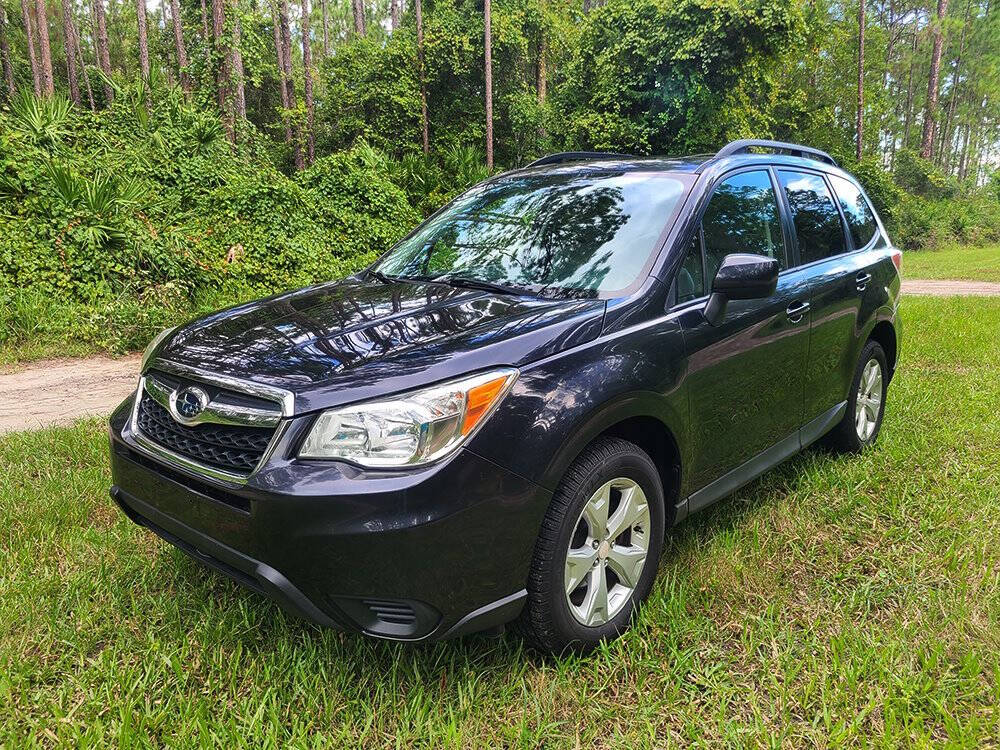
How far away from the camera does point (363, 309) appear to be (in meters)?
2.59

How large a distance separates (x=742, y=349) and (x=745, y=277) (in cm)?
39

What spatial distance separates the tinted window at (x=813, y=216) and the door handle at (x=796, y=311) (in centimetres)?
29

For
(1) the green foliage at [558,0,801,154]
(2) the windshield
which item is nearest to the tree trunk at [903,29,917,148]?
(1) the green foliage at [558,0,801,154]

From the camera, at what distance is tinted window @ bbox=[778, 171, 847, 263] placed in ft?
11.5

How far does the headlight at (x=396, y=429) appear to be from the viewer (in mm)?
1863

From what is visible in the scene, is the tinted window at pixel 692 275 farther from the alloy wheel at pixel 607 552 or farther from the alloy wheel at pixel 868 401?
the alloy wheel at pixel 868 401

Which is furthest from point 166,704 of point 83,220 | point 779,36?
point 779,36

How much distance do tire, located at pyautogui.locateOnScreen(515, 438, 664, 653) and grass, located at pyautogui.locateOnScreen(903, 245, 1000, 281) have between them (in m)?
16.5

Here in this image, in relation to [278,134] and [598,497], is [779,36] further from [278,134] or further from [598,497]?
[598,497]

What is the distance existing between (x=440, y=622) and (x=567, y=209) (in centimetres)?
185

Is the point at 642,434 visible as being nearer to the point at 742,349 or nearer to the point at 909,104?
the point at 742,349

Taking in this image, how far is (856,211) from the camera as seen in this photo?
414cm

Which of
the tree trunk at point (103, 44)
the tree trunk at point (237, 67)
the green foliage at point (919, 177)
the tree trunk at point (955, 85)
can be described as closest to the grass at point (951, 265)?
the green foliage at point (919, 177)

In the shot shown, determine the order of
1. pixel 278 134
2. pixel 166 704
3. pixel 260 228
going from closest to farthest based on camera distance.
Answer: pixel 166 704 < pixel 260 228 < pixel 278 134
